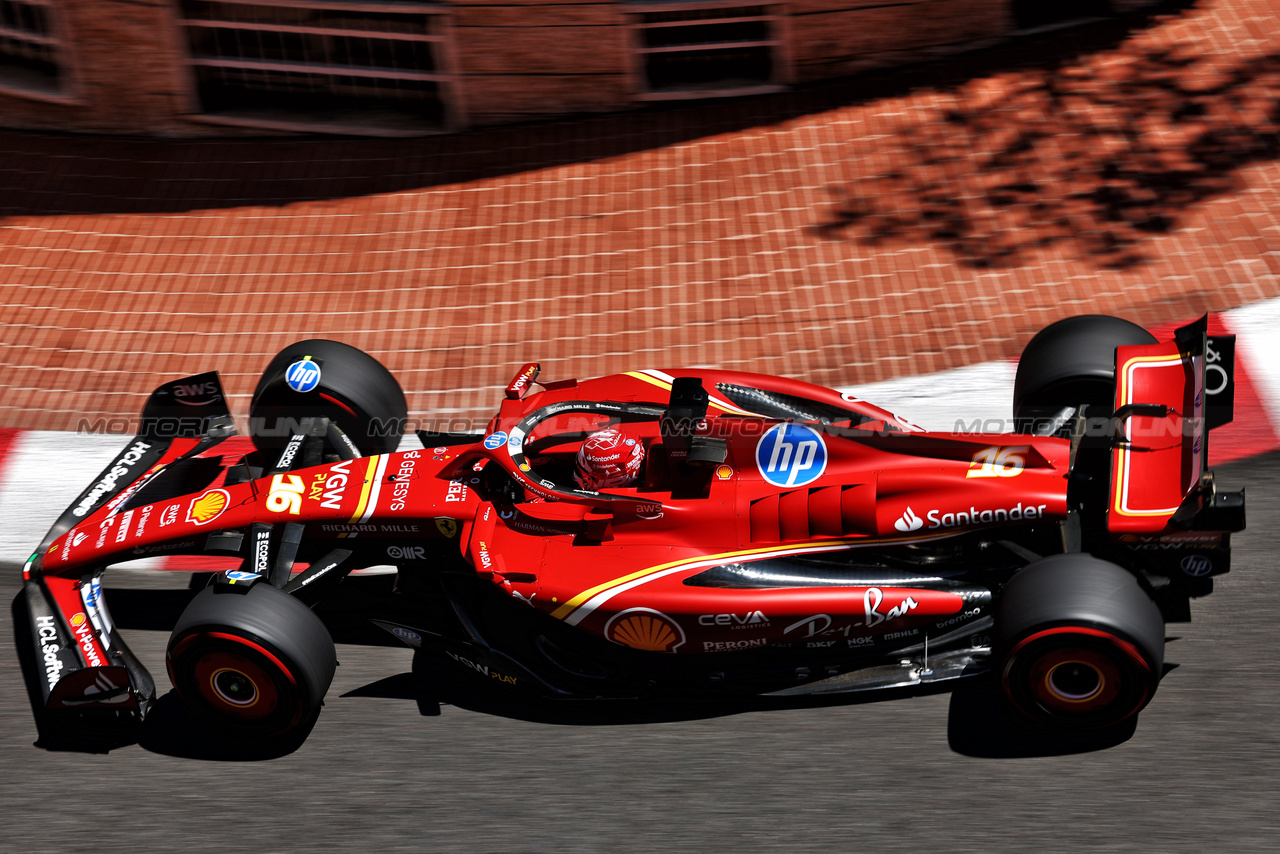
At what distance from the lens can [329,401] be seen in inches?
233

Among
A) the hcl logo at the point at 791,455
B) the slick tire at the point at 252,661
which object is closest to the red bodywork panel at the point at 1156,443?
the hcl logo at the point at 791,455

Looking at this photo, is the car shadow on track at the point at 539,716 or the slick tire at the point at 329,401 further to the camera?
the slick tire at the point at 329,401

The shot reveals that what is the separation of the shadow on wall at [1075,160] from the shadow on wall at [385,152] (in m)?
0.43

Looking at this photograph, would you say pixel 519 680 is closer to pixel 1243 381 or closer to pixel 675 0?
pixel 1243 381

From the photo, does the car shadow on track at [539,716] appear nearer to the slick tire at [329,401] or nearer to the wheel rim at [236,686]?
the wheel rim at [236,686]

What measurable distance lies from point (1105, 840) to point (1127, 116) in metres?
6.47

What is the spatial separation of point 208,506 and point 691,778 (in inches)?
94.4

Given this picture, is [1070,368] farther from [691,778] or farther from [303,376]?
[303,376]

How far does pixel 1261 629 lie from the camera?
5086mm

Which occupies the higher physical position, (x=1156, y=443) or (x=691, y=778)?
(x=1156, y=443)

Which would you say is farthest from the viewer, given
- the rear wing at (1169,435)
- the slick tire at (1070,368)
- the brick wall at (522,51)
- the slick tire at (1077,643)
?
→ the brick wall at (522,51)

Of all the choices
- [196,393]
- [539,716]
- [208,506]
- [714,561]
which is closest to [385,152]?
[196,393]

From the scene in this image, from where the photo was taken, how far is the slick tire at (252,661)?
4516mm

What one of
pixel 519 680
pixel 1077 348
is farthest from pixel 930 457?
pixel 519 680
